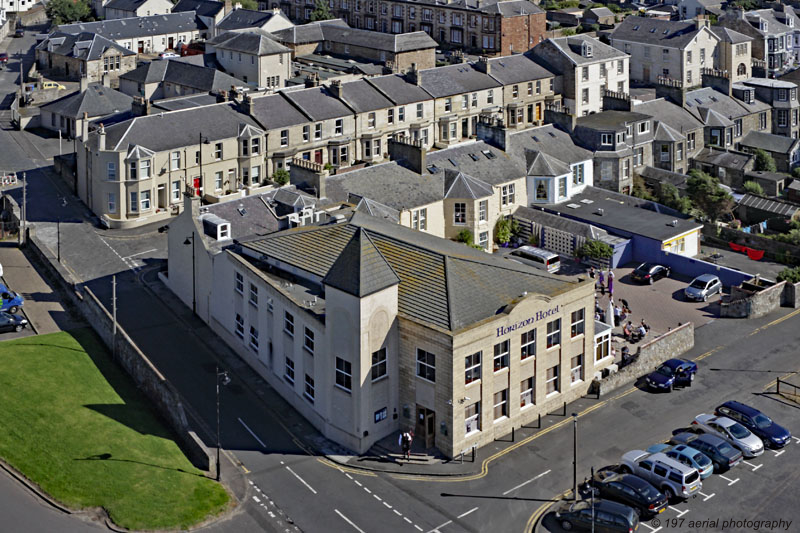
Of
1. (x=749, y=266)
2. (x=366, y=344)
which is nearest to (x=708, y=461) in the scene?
(x=366, y=344)

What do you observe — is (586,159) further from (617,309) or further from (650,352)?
(650,352)

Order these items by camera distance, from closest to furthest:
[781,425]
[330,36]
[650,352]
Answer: [781,425], [650,352], [330,36]

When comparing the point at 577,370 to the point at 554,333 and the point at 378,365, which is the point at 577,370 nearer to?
the point at 554,333

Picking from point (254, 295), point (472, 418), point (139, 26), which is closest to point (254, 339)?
point (254, 295)

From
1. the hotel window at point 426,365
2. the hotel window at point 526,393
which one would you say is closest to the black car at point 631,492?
the hotel window at point 526,393

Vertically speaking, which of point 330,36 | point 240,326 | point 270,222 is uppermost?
point 330,36

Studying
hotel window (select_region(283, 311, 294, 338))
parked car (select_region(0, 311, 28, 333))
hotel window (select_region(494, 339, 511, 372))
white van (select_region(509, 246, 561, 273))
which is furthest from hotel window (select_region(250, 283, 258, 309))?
white van (select_region(509, 246, 561, 273))
